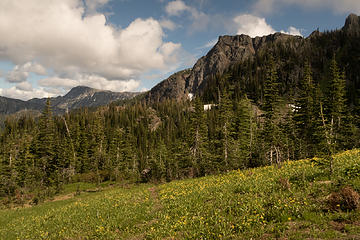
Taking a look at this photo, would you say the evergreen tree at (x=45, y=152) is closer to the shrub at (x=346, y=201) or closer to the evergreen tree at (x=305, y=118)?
the evergreen tree at (x=305, y=118)

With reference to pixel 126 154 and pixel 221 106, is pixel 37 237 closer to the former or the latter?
pixel 221 106

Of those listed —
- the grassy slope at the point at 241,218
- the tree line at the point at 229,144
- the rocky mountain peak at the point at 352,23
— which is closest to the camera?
the grassy slope at the point at 241,218

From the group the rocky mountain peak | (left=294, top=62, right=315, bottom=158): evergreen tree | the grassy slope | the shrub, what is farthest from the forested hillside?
the rocky mountain peak

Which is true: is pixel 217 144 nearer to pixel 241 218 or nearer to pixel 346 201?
Result: pixel 241 218

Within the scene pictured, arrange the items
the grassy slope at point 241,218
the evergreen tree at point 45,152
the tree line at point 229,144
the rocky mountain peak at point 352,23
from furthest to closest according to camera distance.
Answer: the rocky mountain peak at point 352,23, the evergreen tree at point 45,152, the tree line at point 229,144, the grassy slope at point 241,218

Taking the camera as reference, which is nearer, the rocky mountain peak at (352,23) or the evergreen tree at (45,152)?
the evergreen tree at (45,152)

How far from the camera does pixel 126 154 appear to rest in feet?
222

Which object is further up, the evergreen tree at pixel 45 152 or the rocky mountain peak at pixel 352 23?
the rocky mountain peak at pixel 352 23

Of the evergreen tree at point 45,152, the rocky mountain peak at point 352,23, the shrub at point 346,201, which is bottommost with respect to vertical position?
the evergreen tree at point 45,152

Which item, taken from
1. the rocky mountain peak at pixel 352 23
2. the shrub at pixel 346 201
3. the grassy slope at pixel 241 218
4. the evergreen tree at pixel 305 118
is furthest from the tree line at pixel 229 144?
the rocky mountain peak at pixel 352 23

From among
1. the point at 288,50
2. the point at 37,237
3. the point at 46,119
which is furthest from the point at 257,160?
the point at 288,50

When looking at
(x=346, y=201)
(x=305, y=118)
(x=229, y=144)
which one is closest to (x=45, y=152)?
(x=229, y=144)

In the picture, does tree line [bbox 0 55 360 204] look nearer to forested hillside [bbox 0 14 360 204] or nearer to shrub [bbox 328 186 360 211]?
forested hillside [bbox 0 14 360 204]

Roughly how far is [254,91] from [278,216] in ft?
414
